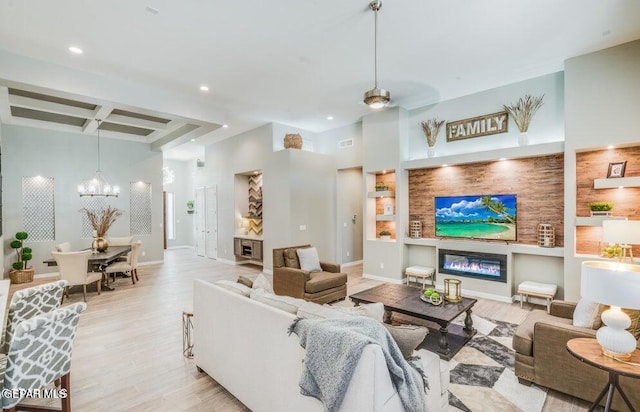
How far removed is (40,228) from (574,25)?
10715 mm

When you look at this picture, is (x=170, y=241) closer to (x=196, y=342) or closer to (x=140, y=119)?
(x=140, y=119)

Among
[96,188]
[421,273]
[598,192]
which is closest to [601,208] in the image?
[598,192]

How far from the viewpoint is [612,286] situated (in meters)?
1.85

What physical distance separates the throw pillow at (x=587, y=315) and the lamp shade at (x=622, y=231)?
135 cm

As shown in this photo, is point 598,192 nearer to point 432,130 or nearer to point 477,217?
point 477,217

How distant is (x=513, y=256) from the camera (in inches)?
206

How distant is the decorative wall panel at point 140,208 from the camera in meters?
8.66

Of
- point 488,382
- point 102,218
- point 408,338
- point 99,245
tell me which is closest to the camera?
point 408,338

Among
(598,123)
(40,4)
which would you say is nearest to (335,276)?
(598,123)

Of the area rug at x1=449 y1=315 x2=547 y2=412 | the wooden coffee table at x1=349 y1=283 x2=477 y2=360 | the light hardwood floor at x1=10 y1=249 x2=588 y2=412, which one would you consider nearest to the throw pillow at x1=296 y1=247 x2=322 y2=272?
the light hardwood floor at x1=10 y1=249 x2=588 y2=412

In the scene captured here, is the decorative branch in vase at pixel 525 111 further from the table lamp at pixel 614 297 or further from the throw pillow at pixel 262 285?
the throw pillow at pixel 262 285

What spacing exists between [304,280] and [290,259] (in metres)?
0.67

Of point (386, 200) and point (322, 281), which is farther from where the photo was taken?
point (386, 200)

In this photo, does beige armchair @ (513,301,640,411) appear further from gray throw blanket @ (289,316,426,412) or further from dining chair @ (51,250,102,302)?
dining chair @ (51,250,102,302)
